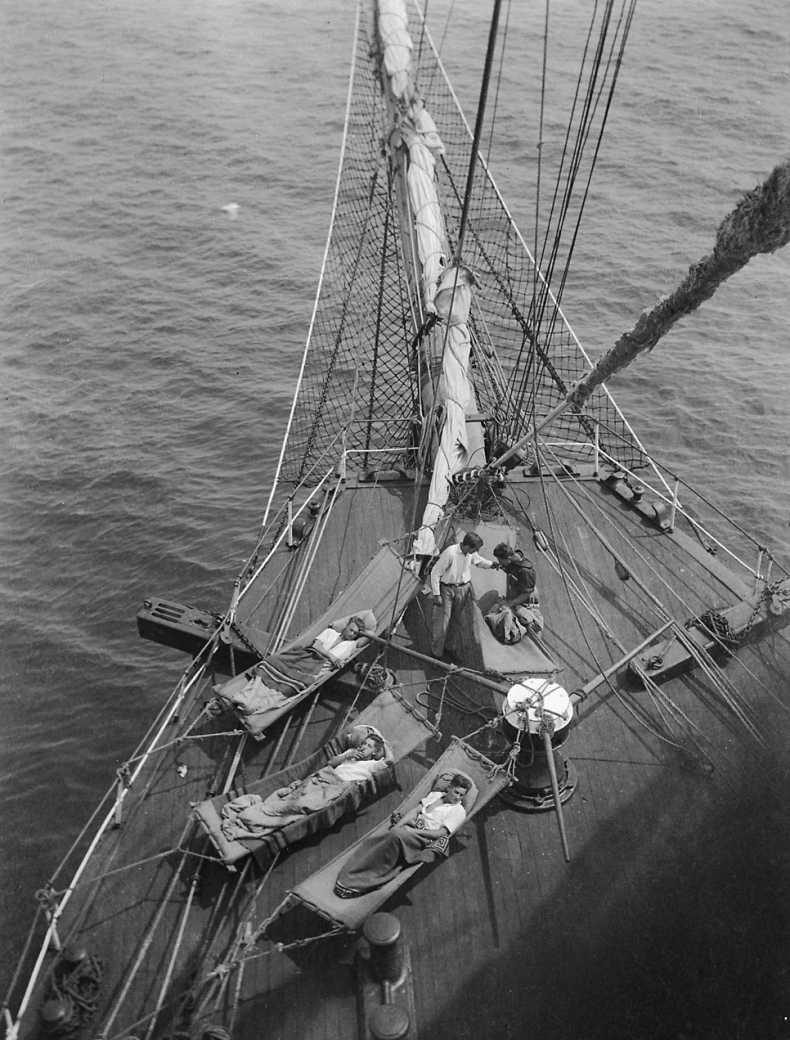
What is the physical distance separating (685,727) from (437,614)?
3.22m

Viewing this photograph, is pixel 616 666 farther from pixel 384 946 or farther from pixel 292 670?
pixel 384 946

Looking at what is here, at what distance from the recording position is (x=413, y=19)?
38.3 metres

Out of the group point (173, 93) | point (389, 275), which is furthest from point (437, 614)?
point (173, 93)

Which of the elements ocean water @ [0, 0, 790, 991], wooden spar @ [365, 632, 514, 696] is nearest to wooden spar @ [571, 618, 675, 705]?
wooden spar @ [365, 632, 514, 696]

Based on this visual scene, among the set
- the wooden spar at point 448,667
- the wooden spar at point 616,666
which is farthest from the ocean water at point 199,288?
the wooden spar at point 616,666

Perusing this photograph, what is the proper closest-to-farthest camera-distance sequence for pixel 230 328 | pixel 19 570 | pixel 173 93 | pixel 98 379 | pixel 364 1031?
pixel 364 1031, pixel 19 570, pixel 98 379, pixel 230 328, pixel 173 93

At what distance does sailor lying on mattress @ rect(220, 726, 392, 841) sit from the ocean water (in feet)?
13.1

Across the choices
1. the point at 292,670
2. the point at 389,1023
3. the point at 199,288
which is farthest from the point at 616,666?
the point at 199,288

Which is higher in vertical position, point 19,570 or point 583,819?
point 583,819

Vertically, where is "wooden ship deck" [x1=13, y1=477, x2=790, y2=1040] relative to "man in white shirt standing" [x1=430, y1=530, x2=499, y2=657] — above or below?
below

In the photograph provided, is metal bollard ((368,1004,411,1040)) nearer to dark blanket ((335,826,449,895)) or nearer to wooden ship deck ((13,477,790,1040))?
wooden ship deck ((13,477,790,1040))

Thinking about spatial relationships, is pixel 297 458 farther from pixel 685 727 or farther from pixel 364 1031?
pixel 364 1031

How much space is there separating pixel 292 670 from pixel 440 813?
2544 mm

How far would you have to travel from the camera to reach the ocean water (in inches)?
603
